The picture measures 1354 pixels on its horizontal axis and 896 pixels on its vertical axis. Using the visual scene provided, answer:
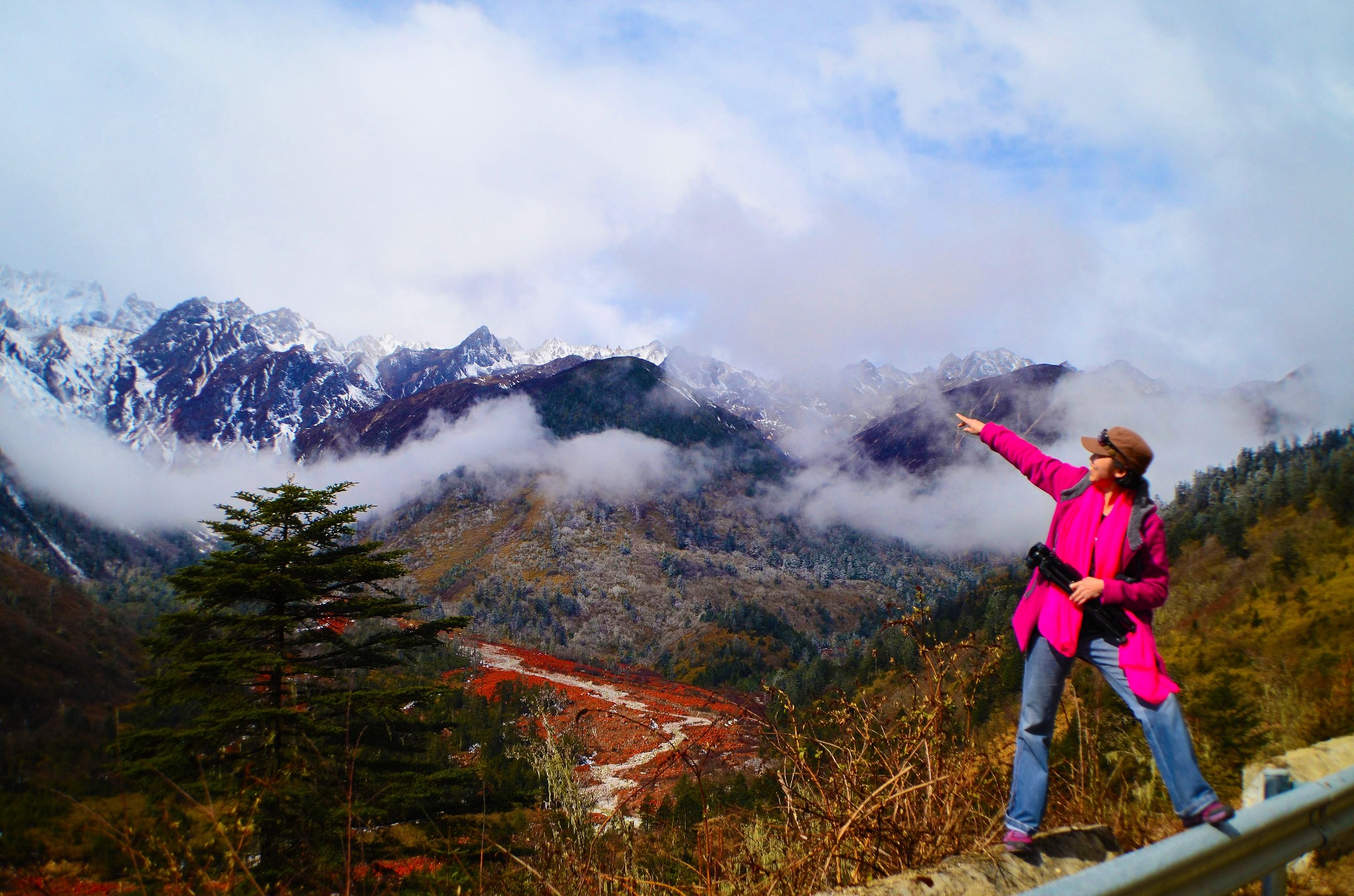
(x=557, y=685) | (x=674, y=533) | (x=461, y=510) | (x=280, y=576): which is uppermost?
(x=461, y=510)

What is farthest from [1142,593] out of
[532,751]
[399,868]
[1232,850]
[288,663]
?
[399,868]

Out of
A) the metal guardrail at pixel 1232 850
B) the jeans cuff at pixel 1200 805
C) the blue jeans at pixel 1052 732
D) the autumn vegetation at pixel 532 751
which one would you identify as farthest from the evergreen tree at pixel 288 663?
the metal guardrail at pixel 1232 850

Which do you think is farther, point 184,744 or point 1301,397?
point 1301,397

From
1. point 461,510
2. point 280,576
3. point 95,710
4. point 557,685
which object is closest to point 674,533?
point 461,510

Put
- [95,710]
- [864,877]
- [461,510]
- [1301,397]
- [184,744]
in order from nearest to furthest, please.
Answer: [864,877] → [184,744] → [95,710] → [1301,397] → [461,510]

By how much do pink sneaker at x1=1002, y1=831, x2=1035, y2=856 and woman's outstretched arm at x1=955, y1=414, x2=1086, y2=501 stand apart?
1.44 metres

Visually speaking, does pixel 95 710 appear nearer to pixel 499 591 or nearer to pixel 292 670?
pixel 292 670

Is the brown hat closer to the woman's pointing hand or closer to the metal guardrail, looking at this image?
the woman's pointing hand

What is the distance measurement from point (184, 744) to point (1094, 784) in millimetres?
12554

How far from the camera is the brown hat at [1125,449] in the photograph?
2.64 m

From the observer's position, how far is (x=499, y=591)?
390 ft

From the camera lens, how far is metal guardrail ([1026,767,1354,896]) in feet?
5.40

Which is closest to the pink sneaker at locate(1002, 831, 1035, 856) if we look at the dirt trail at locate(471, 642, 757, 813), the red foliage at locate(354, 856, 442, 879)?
the dirt trail at locate(471, 642, 757, 813)

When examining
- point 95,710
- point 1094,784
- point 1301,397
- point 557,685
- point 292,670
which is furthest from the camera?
point 1301,397
